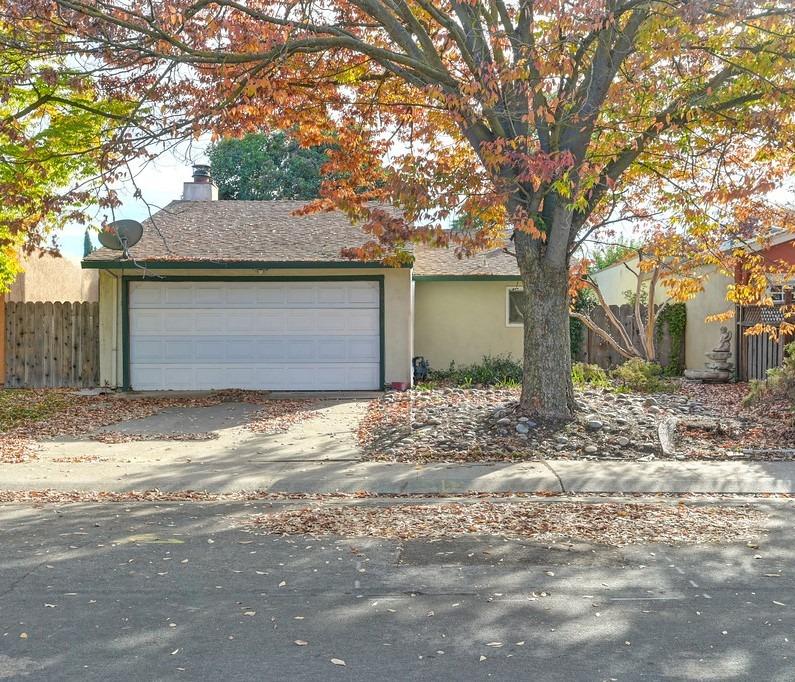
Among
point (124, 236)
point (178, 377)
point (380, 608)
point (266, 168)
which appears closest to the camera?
point (380, 608)

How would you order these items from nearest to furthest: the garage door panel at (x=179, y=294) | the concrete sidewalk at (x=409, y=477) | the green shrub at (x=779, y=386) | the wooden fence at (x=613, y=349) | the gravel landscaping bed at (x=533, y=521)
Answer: the gravel landscaping bed at (x=533, y=521), the concrete sidewalk at (x=409, y=477), the green shrub at (x=779, y=386), the garage door panel at (x=179, y=294), the wooden fence at (x=613, y=349)

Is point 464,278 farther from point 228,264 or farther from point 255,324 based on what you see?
point 228,264

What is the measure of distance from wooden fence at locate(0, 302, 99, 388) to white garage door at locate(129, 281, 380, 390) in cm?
187

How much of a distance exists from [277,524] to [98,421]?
7.21 m

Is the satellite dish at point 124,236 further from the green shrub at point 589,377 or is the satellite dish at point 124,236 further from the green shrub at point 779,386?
the green shrub at point 779,386

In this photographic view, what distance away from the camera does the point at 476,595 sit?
209 inches

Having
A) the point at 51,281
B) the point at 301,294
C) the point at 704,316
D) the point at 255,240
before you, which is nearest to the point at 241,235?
the point at 255,240

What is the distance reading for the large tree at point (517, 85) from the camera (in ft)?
31.4

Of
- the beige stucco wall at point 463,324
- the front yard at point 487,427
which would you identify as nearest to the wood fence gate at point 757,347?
the front yard at point 487,427

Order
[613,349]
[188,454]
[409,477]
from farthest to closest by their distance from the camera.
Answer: [613,349]
[188,454]
[409,477]

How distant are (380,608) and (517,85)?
734 cm

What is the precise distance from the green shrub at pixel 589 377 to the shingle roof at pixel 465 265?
311 centimetres

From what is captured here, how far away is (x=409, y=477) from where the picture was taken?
9039 mm

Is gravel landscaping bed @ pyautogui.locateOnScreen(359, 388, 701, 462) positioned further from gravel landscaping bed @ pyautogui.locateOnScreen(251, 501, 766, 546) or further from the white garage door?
the white garage door
